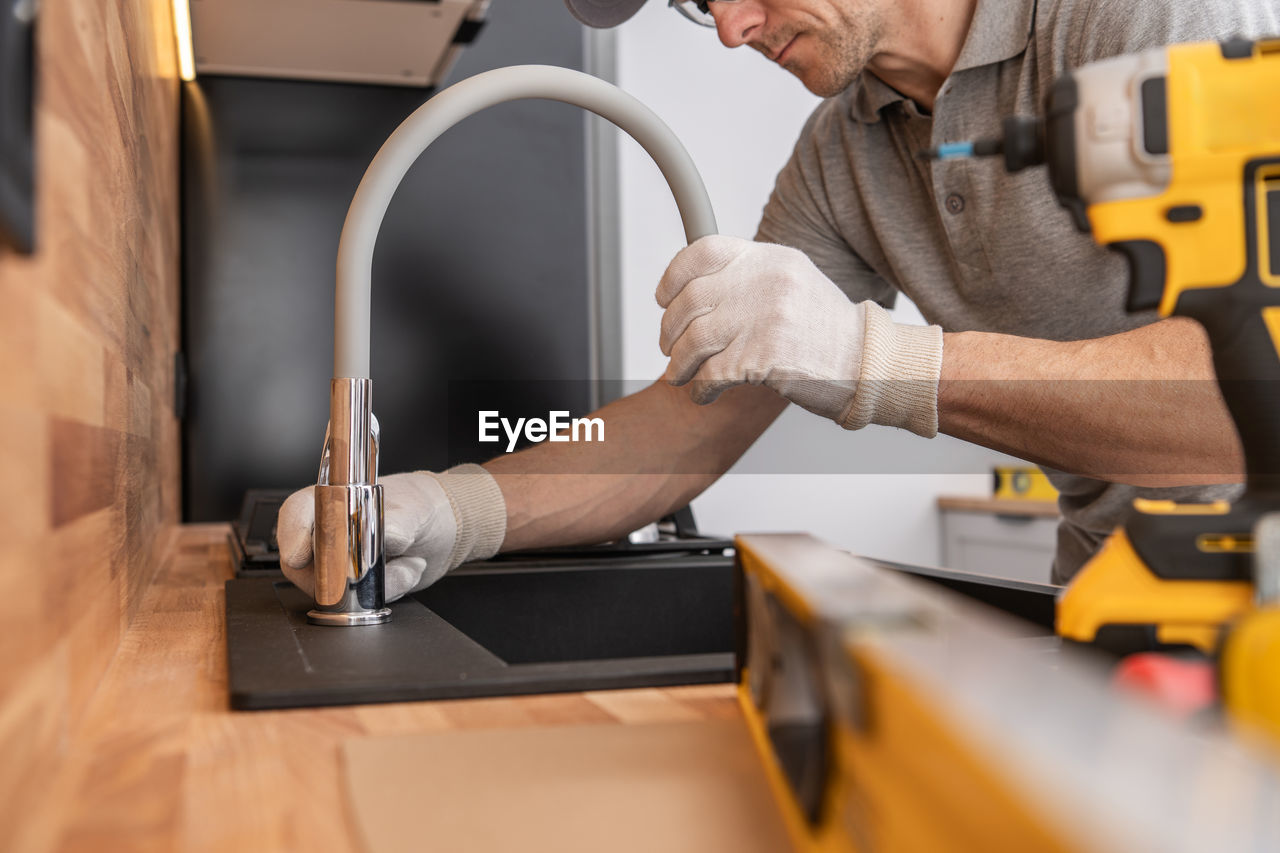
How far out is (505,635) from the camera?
3.42 ft

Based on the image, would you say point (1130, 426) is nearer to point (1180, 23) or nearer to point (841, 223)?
point (1180, 23)

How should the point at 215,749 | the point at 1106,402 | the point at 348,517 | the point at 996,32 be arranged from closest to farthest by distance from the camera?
the point at 215,749 < the point at 348,517 < the point at 1106,402 < the point at 996,32

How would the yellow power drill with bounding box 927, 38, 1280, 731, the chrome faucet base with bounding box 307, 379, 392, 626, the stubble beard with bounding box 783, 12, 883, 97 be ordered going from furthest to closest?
the stubble beard with bounding box 783, 12, 883, 97 → the chrome faucet base with bounding box 307, 379, 392, 626 → the yellow power drill with bounding box 927, 38, 1280, 731

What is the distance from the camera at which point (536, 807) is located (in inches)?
14.3

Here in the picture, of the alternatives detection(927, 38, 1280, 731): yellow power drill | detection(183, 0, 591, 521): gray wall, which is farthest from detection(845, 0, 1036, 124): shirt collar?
detection(183, 0, 591, 521): gray wall

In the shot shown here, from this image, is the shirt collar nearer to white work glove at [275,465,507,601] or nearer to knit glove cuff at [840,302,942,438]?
knit glove cuff at [840,302,942,438]

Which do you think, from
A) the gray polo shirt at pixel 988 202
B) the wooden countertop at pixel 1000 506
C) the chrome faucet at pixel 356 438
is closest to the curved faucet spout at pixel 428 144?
the chrome faucet at pixel 356 438

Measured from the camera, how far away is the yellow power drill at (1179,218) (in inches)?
17.3

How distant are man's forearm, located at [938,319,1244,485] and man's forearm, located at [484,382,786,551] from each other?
38cm

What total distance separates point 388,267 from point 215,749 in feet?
4.90

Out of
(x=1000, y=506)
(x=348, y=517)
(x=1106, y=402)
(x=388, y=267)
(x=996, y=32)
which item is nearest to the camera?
(x=348, y=517)

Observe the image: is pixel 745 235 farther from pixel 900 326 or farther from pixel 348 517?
pixel 348 517

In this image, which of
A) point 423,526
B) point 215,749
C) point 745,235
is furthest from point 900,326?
point 745,235

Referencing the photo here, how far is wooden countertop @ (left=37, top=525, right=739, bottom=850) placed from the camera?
0.34 meters
